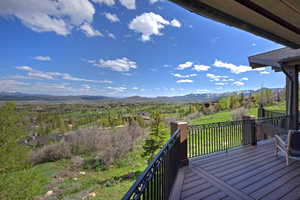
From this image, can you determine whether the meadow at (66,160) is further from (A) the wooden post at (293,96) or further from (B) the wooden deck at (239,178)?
(A) the wooden post at (293,96)

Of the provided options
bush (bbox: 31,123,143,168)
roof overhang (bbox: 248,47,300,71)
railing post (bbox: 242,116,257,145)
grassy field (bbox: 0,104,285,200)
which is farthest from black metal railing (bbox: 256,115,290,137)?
bush (bbox: 31,123,143,168)

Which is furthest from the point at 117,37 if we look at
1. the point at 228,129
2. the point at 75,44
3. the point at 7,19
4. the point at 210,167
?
the point at 210,167

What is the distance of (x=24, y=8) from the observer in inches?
204

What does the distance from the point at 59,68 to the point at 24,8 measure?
17.4 meters

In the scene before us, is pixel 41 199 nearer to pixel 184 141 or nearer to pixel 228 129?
pixel 184 141

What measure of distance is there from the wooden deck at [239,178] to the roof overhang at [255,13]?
2467 mm

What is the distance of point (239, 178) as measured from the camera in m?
2.77

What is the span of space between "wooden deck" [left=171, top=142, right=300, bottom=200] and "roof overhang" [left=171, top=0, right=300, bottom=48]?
247 cm

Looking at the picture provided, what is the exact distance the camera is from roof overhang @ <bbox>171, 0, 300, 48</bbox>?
1.21 meters

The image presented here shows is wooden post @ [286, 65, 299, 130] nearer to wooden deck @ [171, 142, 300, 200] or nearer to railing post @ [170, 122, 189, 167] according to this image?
wooden deck @ [171, 142, 300, 200]

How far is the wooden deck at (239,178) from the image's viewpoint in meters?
2.31

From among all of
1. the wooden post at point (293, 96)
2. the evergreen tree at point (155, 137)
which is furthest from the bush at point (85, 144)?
the wooden post at point (293, 96)

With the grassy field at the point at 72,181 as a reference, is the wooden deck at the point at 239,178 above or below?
above

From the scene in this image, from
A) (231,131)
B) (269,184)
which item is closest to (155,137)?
(231,131)
